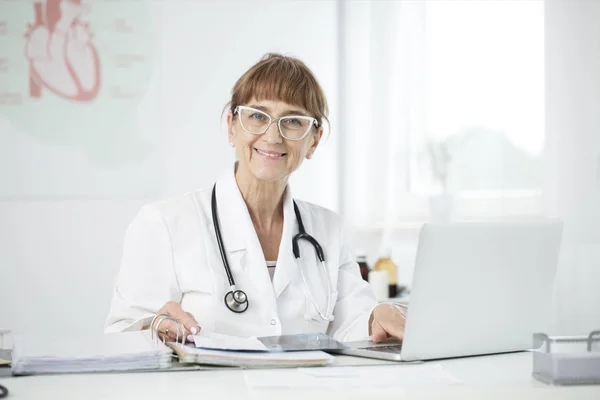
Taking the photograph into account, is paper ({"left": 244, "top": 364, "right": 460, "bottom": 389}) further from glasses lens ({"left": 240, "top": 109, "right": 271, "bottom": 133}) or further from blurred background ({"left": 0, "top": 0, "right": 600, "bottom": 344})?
blurred background ({"left": 0, "top": 0, "right": 600, "bottom": 344})

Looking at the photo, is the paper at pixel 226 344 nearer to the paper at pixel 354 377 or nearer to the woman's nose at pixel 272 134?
the paper at pixel 354 377

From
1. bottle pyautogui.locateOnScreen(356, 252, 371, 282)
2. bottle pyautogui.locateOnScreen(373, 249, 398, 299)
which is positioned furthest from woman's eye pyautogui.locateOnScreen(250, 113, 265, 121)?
bottle pyautogui.locateOnScreen(373, 249, 398, 299)

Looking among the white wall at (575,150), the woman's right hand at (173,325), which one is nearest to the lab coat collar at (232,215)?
the woman's right hand at (173,325)

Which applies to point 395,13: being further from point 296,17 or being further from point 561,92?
point 561,92

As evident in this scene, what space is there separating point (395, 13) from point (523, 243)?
2.53 m

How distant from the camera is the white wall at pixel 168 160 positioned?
3.77 m

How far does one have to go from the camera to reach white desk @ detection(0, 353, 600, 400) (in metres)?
1.23

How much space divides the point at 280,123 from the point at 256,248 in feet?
1.19

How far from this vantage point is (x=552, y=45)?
3725mm

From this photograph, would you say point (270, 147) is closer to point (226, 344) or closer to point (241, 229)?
point (241, 229)

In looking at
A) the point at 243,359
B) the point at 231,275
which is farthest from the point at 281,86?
the point at 243,359

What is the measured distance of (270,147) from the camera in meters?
2.24

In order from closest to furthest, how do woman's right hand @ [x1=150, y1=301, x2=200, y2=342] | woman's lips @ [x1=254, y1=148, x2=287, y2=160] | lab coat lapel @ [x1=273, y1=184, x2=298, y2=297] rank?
woman's right hand @ [x1=150, y1=301, x2=200, y2=342] → lab coat lapel @ [x1=273, y1=184, x2=298, y2=297] → woman's lips @ [x1=254, y1=148, x2=287, y2=160]

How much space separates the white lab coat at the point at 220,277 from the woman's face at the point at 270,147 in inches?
3.3
